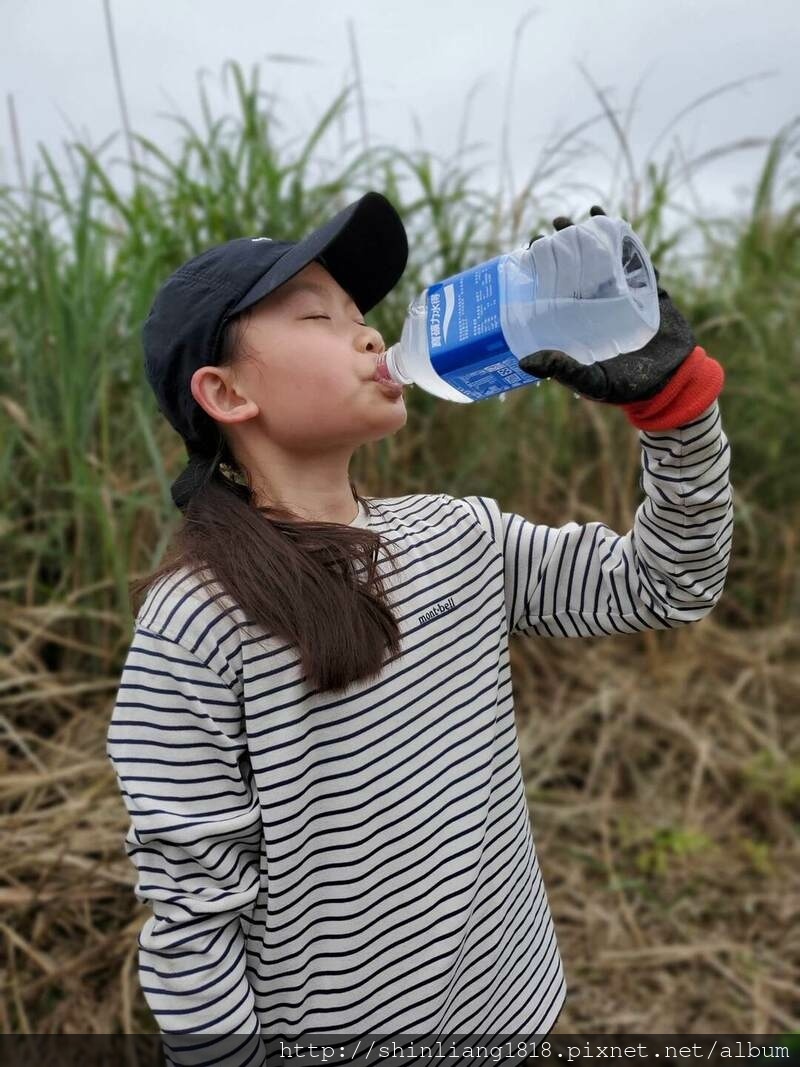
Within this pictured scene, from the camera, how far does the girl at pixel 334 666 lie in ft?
A: 3.93

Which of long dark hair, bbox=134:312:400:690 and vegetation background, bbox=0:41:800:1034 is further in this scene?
vegetation background, bbox=0:41:800:1034

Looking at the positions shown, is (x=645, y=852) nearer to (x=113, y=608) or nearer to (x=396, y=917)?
(x=113, y=608)

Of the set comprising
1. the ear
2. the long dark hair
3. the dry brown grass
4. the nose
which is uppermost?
the nose

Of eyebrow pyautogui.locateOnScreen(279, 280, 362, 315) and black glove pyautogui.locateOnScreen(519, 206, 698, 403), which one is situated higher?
eyebrow pyautogui.locateOnScreen(279, 280, 362, 315)

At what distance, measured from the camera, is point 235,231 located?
273cm

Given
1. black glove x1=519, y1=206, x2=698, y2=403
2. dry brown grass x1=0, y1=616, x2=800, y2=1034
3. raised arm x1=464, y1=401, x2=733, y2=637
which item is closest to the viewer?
black glove x1=519, y1=206, x2=698, y2=403

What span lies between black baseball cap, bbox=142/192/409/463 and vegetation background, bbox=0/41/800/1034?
0.99 meters

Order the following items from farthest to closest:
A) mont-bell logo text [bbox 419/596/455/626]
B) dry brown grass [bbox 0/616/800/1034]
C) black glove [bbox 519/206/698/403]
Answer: dry brown grass [bbox 0/616/800/1034] < mont-bell logo text [bbox 419/596/455/626] < black glove [bbox 519/206/698/403]

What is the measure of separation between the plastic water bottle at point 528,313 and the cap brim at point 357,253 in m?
0.08

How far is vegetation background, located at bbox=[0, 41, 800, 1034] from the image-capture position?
91.7 inches

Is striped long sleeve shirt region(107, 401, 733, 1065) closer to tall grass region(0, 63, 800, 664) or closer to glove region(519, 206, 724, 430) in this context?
glove region(519, 206, 724, 430)

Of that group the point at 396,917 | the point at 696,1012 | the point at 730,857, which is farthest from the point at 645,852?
the point at 396,917

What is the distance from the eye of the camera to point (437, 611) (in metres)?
1.38

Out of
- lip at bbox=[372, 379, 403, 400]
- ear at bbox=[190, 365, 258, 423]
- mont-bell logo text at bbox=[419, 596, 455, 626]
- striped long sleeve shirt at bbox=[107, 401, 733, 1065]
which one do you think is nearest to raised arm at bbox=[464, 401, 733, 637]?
striped long sleeve shirt at bbox=[107, 401, 733, 1065]
